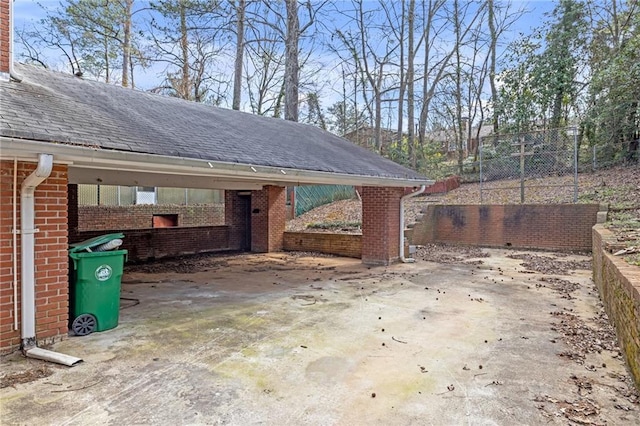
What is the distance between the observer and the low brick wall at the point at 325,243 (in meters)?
10.8

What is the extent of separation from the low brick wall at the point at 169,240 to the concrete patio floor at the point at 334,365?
3658 mm

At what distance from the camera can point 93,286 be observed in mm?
4406

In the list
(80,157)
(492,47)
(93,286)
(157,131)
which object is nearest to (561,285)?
(157,131)

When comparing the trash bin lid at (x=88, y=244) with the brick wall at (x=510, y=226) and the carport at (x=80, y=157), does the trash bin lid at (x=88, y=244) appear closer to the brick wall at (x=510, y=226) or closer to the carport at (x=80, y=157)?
the carport at (x=80, y=157)

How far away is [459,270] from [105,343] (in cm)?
718

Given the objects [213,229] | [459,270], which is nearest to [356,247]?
[459,270]

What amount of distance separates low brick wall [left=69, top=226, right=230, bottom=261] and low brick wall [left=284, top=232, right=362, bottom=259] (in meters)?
2.13

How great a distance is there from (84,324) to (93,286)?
0.43m

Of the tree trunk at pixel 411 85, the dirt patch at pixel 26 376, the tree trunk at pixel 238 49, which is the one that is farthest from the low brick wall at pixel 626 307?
the tree trunk at pixel 238 49

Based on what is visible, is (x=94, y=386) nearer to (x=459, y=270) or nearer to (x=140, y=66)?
(x=459, y=270)

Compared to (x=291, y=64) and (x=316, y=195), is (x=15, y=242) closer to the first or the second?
(x=291, y=64)

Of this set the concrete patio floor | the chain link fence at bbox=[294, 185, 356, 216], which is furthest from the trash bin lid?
the chain link fence at bbox=[294, 185, 356, 216]

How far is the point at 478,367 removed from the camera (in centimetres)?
355

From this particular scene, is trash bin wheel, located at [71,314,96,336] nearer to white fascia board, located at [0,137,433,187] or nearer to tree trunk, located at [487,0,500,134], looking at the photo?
white fascia board, located at [0,137,433,187]
